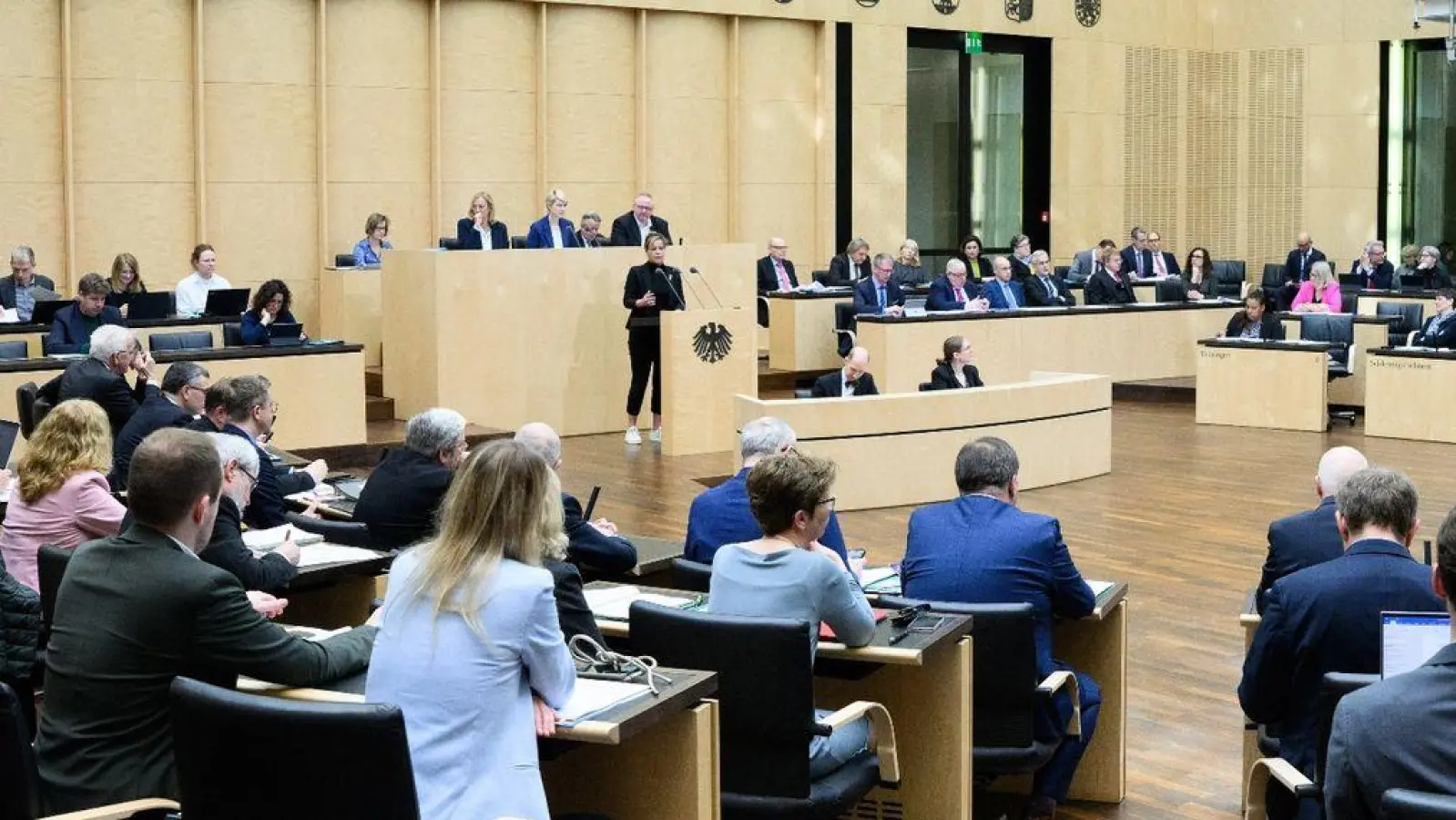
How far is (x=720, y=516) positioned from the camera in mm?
5398

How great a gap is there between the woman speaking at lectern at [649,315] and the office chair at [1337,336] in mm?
5460

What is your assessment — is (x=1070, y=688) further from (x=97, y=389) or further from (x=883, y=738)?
(x=97, y=389)

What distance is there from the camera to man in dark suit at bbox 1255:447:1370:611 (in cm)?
493

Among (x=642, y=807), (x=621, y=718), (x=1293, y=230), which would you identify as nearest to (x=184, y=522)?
(x=621, y=718)

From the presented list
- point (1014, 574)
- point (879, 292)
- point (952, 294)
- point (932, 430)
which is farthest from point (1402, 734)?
point (952, 294)

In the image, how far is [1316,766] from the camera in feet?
13.0

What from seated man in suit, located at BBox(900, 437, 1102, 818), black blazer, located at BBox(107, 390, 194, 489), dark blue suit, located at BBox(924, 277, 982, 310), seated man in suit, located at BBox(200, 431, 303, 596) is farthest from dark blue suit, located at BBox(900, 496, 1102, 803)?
dark blue suit, located at BBox(924, 277, 982, 310)

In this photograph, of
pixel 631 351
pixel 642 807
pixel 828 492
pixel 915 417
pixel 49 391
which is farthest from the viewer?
pixel 631 351

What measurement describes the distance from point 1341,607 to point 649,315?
30.5ft

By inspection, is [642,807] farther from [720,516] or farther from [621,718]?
[720,516]

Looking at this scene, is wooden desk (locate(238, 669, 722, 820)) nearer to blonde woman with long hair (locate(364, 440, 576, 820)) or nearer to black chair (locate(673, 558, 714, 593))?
blonde woman with long hair (locate(364, 440, 576, 820))

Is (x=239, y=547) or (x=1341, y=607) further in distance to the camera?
(x=239, y=547)

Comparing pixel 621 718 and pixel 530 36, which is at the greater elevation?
pixel 530 36

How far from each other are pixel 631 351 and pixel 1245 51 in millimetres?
11276
